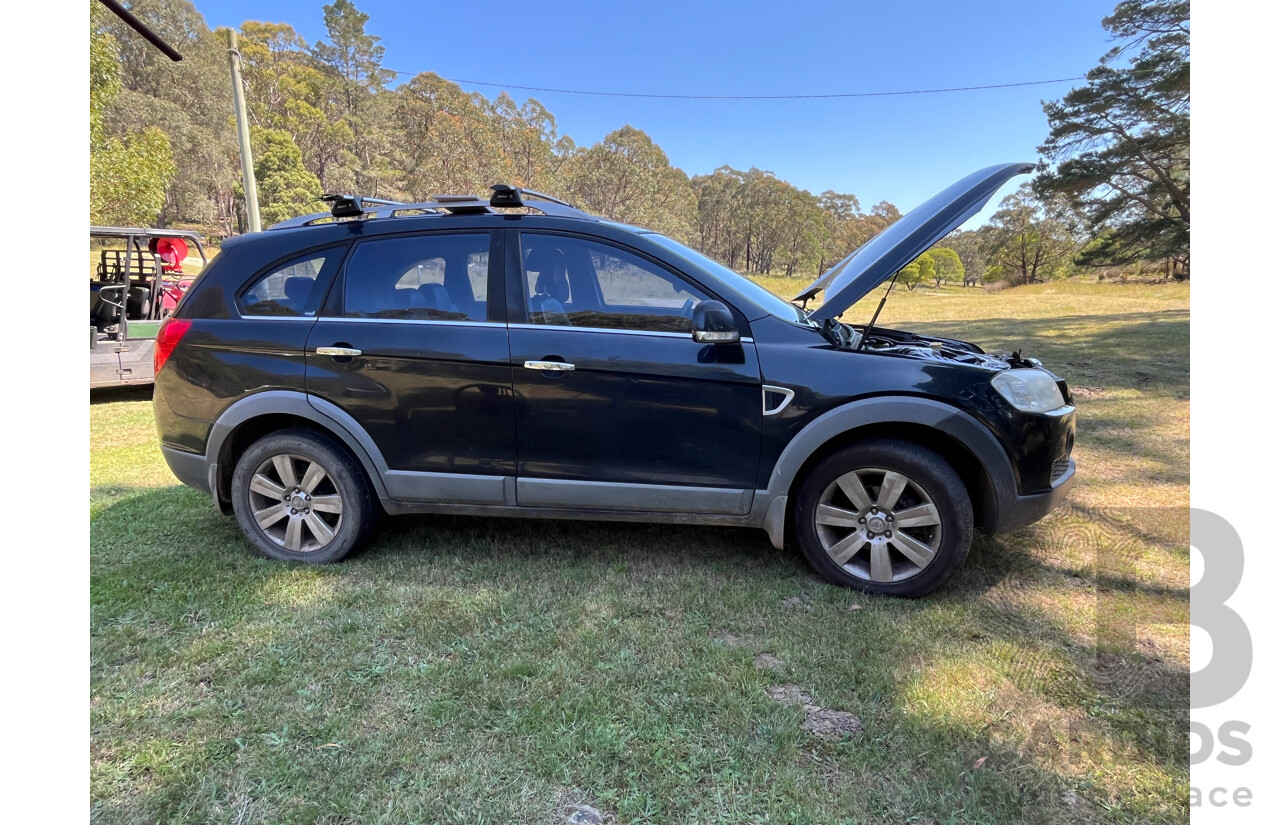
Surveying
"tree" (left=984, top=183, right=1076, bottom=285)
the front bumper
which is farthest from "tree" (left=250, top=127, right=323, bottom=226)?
"tree" (left=984, top=183, right=1076, bottom=285)

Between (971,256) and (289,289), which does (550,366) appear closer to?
(289,289)

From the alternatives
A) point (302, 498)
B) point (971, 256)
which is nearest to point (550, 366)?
point (302, 498)

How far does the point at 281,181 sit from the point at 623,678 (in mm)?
38014

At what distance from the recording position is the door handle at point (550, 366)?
9.98 feet

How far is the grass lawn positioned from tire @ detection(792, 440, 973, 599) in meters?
0.17

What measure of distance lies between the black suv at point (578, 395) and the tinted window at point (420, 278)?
11mm

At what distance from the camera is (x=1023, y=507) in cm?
291

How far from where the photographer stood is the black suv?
2930 millimetres

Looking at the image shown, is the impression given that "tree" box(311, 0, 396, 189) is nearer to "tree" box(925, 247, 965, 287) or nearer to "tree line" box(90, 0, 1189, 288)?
"tree line" box(90, 0, 1189, 288)

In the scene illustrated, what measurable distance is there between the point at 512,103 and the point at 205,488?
44691 millimetres

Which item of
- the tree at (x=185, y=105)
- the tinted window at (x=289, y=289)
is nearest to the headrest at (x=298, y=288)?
the tinted window at (x=289, y=289)

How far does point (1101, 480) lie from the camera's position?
15.0 ft

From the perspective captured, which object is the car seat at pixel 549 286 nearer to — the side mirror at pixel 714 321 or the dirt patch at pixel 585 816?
the side mirror at pixel 714 321

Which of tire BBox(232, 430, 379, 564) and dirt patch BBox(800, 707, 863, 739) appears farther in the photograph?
tire BBox(232, 430, 379, 564)
